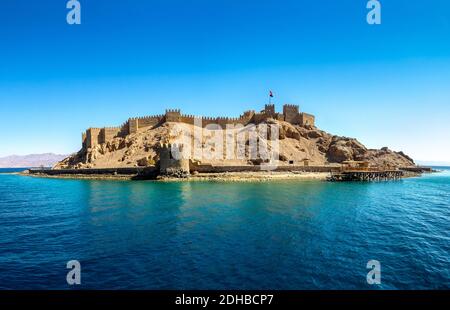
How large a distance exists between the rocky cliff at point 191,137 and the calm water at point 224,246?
1508 inches

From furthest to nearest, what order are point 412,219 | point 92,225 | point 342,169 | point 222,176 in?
1. point 342,169
2. point 222,176
3. point 412,219
4. point 92,225

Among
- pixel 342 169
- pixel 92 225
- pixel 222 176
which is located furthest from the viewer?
pixel 342 169

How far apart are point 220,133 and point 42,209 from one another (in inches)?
1852

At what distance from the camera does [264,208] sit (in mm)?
22578

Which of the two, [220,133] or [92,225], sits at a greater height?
[220,133]

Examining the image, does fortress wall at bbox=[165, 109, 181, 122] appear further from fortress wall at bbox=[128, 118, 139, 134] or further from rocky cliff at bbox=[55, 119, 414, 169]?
fortress wall at bbox=[128, 118, 139, 134]

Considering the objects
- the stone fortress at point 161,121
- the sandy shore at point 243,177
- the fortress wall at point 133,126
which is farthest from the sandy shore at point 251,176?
the fortress wall at point 133,126

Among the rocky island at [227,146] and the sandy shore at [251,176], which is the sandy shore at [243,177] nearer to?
the sandy shore at [251,176]

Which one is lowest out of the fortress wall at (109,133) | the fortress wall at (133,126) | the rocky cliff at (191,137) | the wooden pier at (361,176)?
the wooden pier at (361,176)

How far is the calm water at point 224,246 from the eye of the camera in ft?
32.6

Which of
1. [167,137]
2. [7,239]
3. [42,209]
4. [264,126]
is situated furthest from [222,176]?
[7,239]

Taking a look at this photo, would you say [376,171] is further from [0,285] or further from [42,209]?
[0,285]

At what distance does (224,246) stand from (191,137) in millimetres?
52685

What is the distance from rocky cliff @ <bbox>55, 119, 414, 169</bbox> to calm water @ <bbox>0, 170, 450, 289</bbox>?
1508 inches
